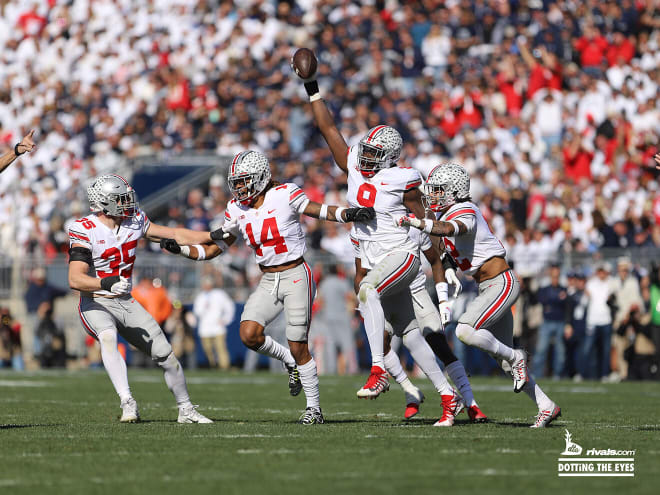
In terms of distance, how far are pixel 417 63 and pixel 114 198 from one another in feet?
46.2

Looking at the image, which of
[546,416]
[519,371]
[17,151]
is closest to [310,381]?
[519,371]

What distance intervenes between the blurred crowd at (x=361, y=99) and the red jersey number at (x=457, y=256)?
343 inches

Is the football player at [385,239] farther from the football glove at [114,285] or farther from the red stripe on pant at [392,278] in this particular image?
the football glove at [114,285]

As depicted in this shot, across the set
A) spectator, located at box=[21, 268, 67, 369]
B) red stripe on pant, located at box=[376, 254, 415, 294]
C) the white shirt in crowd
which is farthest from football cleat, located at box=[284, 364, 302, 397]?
spectator, located at box=[21, 268, 67, 369]

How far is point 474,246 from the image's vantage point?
8781 mm

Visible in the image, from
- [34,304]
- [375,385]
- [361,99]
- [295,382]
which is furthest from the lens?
[361,99]

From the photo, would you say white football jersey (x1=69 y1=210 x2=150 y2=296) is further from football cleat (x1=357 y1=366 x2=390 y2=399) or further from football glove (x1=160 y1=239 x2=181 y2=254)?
football cleat (x1=357 y1=366 x2=390 y2=399)

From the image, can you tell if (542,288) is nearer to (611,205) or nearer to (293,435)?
(611,205)

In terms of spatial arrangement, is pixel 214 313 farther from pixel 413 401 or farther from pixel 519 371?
pixel 519 371

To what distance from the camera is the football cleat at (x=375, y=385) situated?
8234 mm

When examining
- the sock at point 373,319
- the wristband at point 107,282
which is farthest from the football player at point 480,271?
the wristband at point 107,282

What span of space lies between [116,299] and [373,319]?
1.94 m

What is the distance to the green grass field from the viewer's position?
18.7ft

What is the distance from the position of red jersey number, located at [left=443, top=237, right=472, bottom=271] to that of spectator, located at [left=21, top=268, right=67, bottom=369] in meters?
12.3
